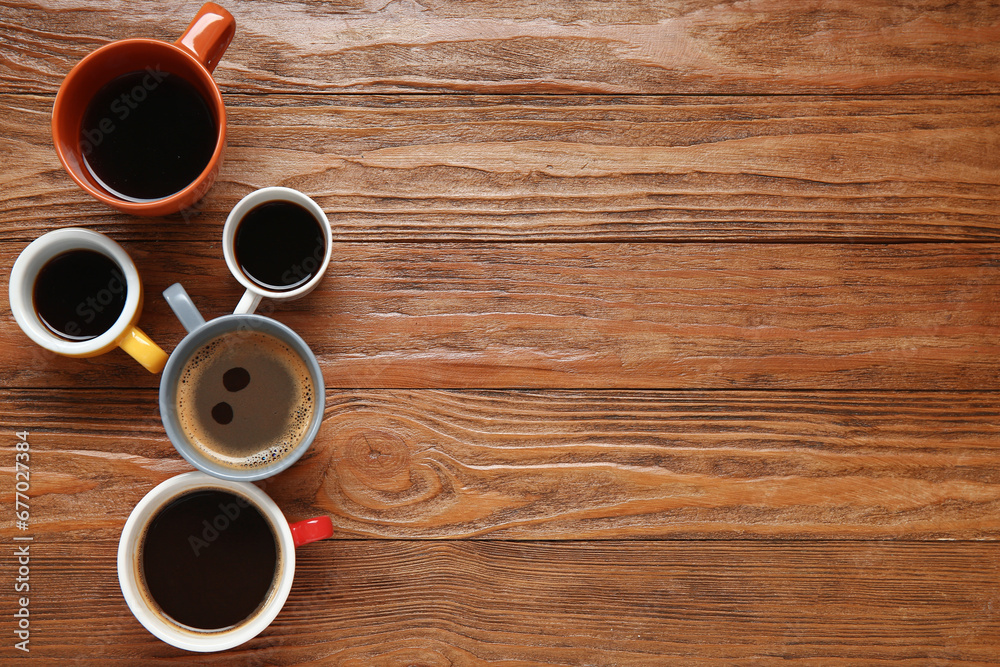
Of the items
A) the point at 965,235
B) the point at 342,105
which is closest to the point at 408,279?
the point at 342,105

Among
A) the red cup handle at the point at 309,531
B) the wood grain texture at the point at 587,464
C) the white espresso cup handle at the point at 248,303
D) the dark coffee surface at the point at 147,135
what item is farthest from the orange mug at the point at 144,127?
the red cup handle at the point at 309,531

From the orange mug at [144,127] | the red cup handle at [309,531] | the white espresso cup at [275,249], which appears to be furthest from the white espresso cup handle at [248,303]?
the red cup handle at [309,531]

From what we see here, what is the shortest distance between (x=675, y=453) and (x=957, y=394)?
0.38m

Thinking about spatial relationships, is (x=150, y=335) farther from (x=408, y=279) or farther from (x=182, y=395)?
(x=408, y=279)

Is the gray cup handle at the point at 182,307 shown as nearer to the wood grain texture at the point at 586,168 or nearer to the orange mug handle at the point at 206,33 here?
the wood grain texture at the point at 586,168

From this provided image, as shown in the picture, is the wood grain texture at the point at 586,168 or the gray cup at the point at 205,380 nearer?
the gray cup at the point at 205,380

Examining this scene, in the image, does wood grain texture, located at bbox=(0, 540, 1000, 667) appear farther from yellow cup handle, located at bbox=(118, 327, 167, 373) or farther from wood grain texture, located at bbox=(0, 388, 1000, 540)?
yellow cup handle, located at bbox=(118, 327, 167, 373)

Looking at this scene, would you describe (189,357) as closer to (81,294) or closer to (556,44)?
(81,294)

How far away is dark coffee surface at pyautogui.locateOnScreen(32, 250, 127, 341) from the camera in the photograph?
721 mm

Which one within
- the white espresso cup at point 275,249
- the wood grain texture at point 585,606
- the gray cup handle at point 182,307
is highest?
the white espresso cup at point 275,249

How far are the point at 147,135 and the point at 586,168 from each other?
52 cm

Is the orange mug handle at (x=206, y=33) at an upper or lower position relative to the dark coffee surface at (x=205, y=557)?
upper

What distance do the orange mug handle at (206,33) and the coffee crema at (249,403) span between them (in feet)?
1.04

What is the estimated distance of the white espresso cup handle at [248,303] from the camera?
69cm
